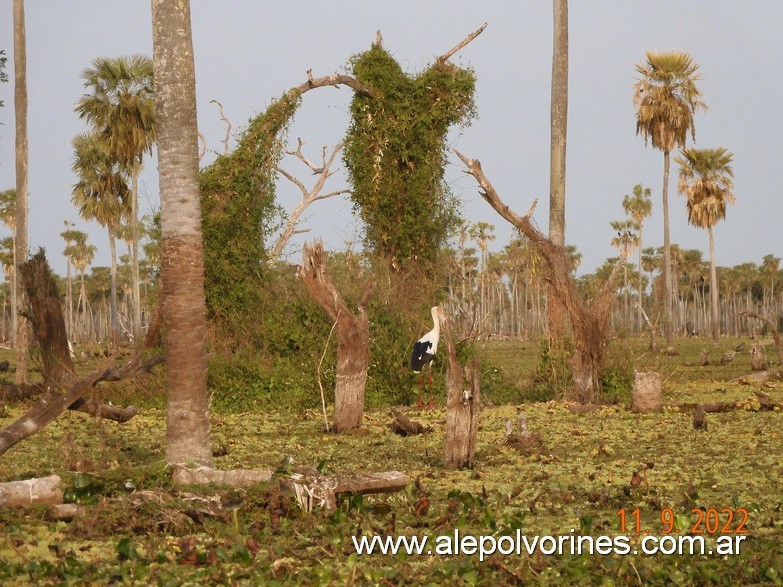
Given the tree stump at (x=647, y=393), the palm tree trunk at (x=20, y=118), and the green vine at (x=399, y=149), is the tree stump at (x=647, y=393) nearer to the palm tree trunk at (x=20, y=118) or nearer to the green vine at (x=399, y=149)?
the green vine at (x=399, y=149)

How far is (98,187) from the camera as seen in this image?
43.3m

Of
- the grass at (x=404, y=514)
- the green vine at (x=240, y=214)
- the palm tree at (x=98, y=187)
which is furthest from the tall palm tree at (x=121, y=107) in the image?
the grass at (x=404, y=514)

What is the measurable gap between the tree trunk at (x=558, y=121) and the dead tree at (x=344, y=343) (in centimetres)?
734

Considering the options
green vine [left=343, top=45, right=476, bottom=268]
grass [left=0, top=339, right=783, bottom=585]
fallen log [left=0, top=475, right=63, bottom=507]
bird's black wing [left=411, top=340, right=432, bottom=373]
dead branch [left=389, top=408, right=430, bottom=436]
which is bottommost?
grass [left=0, top=339, right=783, bottom=585]

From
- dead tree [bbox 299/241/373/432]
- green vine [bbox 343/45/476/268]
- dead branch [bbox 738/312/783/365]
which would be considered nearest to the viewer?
dead tree [bbox 299/241/373/432]

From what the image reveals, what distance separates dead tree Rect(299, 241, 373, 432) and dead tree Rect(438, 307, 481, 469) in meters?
4.18

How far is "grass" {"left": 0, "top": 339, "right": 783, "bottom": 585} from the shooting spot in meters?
6.69

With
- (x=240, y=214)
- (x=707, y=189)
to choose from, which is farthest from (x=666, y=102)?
(x=240, y=214)

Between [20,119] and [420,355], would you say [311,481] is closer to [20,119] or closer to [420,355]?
[420,355]

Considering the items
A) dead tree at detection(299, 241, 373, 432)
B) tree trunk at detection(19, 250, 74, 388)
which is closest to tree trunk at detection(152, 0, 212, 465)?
dead tree at detection(299, 241, 373, 432)

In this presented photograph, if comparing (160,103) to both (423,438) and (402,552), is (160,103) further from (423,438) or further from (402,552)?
(423,438)

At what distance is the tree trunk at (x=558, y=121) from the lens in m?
21.9

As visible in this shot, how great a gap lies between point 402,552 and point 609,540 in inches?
60.4

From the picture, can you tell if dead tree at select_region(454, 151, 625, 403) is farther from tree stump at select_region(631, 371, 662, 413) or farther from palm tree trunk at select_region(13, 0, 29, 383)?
palm tree trunk at select_region(13, 0, 29, 383)
